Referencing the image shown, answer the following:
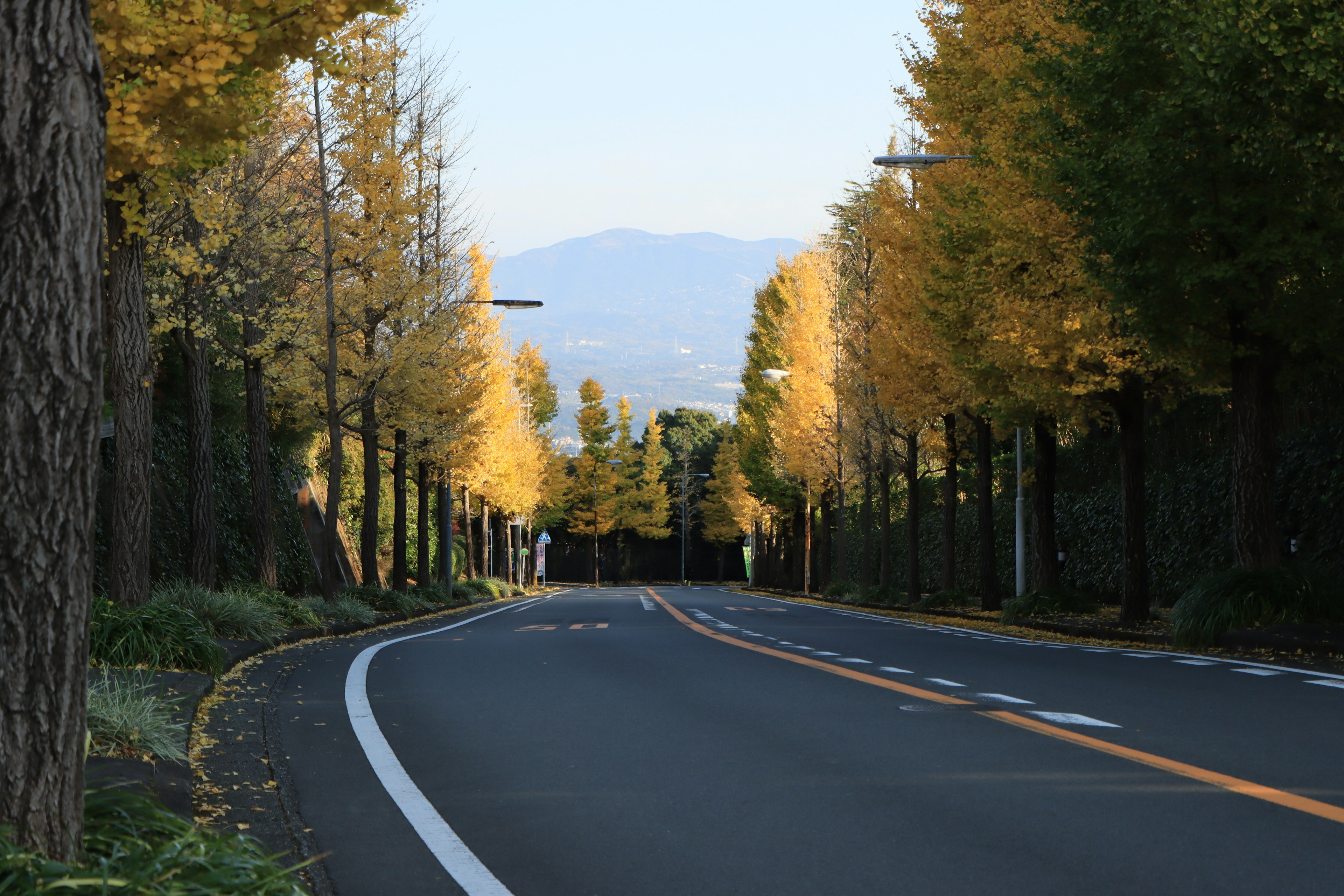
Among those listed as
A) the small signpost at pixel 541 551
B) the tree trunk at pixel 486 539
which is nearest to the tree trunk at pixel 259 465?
the tree trunk at pixel 486 539

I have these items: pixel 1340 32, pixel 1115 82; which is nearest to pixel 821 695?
pixel 1340 32

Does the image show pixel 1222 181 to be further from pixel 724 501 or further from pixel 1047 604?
pixel 724 501

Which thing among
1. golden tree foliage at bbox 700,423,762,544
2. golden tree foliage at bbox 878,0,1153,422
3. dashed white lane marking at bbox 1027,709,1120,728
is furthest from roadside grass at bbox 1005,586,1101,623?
golden tree foliage at bbox 700,423,762,544

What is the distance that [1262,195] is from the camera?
45.3ft

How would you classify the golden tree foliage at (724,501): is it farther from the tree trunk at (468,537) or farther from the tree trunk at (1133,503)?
the tree trunk at (1133,503)

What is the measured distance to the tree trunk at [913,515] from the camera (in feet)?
107

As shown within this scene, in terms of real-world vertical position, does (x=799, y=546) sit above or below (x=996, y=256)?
below

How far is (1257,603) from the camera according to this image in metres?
14.8

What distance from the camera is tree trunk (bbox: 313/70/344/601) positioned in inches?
858

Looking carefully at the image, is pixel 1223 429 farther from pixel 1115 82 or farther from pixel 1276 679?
pixel 1276 679

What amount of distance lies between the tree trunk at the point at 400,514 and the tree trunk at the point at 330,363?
6.87 metres

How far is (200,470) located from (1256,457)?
13.4 meters

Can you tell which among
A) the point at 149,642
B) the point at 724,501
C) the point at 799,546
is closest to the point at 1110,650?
the point at 149,642

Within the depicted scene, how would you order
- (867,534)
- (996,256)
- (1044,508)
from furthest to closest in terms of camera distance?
(867,534), (1044,508), (996,256)
